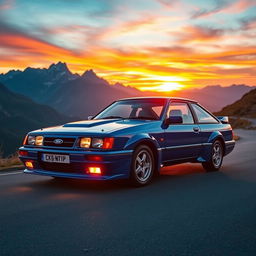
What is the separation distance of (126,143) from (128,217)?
192 centimetres

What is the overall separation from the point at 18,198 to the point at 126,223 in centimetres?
211

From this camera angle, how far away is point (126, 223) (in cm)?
472

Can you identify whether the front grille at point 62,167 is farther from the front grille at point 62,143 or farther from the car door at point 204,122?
the car door at point 204,122

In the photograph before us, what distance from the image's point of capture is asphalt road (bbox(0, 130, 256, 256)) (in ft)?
12.7

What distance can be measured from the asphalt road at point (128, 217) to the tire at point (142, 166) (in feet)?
0.52

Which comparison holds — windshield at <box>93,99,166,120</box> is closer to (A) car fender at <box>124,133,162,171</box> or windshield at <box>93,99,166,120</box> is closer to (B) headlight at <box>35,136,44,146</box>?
(A) car fender at <box>124,133,162,171</box>

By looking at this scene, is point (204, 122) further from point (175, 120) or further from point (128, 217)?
point (128, 217)

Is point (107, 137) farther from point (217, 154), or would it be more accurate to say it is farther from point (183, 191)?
point (217, 154)

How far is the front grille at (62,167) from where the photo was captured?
6.62 meters

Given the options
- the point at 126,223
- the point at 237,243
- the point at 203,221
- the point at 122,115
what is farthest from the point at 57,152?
the point at 237,243

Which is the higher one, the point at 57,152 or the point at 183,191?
the point at 57,152

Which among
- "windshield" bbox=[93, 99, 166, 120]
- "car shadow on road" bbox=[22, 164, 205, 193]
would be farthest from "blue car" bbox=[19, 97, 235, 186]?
"car shadow on road" bbox=[22, 164, 205, 193]

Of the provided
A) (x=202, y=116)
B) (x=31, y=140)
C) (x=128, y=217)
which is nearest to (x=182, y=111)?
(x=202, y=116)

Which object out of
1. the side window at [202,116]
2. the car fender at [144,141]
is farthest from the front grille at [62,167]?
the side window at [202,116]
